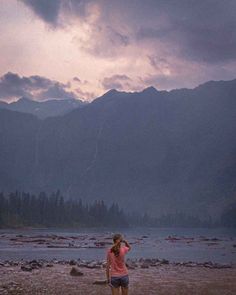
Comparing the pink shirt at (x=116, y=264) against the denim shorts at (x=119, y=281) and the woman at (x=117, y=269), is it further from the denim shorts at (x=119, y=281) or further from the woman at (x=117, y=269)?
the denim shorts at (x=119, y=281)

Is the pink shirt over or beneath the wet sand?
over

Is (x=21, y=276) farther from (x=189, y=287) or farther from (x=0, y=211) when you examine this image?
(x=0, y=211)

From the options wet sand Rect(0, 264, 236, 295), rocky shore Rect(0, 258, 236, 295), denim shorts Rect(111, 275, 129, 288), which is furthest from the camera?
rocky shore Rect(0, 258, 236, 295)

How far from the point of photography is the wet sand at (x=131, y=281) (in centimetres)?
3103

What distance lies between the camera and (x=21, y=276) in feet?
122

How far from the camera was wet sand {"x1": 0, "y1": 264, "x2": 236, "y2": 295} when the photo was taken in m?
31.0

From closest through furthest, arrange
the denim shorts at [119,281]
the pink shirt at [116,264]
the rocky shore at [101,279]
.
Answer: the denim shorts at [119,281], the pink shirt at [116,264], the rocky shore at [101,279]

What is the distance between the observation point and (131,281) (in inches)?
1438

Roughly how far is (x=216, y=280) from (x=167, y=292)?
8593mm

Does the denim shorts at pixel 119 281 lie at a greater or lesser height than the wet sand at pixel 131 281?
greater

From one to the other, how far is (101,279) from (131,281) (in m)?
2.31

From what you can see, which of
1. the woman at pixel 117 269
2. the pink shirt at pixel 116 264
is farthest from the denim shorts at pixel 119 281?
the pink shirt at pixel 116 264

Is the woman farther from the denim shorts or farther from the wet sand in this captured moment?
the wet sand

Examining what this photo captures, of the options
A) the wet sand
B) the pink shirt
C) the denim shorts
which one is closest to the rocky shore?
the wet sand
